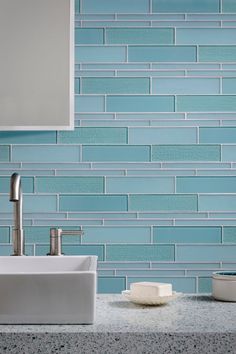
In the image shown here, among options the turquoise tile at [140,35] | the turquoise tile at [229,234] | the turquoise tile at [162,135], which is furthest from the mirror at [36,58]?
the turquoise tile at [229,234]

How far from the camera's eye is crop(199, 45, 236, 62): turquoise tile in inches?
96.2

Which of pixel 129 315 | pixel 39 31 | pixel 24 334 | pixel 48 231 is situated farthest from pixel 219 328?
pixel 39 31

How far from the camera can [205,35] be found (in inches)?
96.3

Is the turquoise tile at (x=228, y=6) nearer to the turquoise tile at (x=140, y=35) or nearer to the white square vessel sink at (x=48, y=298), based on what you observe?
the turquoise tile at (x=140, y=35)

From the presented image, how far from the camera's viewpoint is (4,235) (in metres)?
2.43

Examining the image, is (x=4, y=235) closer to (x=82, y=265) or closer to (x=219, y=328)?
(x=82, y=265)

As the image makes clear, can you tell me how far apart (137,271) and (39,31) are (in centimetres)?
96

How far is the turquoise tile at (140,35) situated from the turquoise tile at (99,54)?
0.10 feet

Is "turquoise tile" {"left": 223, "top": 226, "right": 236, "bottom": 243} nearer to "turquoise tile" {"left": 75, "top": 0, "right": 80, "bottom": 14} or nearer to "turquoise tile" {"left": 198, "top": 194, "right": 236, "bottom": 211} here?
"turquoise tile" {"left": 198, "top": 194, "right": 236, "bottom": 211}

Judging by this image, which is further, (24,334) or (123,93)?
(123,93)

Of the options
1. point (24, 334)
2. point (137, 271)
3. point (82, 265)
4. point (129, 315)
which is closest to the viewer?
point (24, 334)

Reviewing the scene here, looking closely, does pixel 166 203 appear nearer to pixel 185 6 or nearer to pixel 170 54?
pixel 170 54

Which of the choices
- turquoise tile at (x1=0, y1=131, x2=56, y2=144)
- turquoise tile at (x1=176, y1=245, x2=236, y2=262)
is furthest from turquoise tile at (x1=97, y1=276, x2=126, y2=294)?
turquoise tile at (x1=0, y1=131, x2=56, y2=144)

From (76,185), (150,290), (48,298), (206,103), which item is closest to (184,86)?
(206,103)
